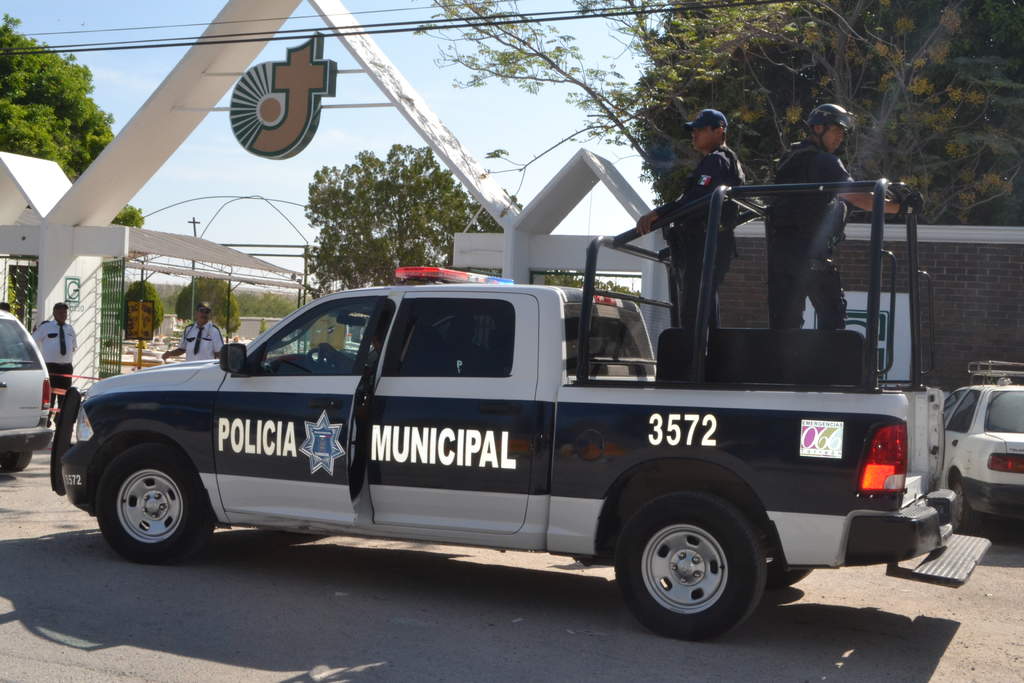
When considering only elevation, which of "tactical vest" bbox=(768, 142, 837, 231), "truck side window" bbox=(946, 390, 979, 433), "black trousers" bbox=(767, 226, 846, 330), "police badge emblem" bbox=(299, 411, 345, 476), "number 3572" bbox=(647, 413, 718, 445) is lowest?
"police badge emblem" bbox=(299, 411, 345, 476)

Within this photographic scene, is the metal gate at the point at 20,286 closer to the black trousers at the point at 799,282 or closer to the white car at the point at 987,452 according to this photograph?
the white car at the point at 987,452

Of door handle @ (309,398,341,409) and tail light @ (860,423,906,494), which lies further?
door handle @ (309,398,341,409)

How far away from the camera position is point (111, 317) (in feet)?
71.6

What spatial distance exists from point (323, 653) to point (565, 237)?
1196 centimetres

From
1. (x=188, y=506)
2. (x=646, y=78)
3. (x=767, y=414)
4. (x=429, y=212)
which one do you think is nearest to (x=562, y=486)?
(x=767, y=414)

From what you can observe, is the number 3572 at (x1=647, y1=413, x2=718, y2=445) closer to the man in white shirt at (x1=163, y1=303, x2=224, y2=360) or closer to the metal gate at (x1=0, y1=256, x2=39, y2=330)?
the man in white shirt at (x1=163, y1=303, x2=224, y2=360)

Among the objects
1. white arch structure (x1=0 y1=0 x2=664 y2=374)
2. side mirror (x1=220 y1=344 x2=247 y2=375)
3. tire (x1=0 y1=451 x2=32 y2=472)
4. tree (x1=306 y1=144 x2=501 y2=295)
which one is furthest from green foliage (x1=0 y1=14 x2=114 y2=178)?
side mirror (x1=220 y1=344 x2=247 y2=375)

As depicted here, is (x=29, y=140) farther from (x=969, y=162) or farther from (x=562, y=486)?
(x=562, y=486)

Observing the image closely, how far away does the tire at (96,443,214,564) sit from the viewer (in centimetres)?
739

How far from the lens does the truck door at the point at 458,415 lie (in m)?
6.49

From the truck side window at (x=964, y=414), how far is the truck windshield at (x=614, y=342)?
412 centimetres

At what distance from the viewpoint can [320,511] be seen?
696cm

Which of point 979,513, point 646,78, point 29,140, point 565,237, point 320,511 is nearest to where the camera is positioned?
point 320,511

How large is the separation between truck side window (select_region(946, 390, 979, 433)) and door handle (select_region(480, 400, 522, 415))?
215 inches
